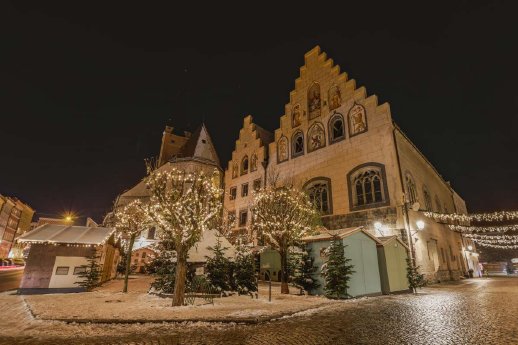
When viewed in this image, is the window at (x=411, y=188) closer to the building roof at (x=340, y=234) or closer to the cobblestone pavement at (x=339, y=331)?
the building roof at (x=340, y=234)

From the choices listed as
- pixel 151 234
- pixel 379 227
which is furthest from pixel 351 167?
pixel 151 234

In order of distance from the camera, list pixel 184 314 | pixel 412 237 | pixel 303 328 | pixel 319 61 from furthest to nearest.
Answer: pixel 319 61, pixel 412 237, pixel 184 314, pixel 303 328

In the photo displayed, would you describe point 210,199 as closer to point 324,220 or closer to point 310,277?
point 310,277

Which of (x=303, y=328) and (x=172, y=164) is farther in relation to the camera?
(x=172, y=164)

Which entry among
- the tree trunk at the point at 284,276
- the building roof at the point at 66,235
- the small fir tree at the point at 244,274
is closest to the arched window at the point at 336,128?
the tree trunk at the point at 284,276

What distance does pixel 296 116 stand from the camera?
2788cm

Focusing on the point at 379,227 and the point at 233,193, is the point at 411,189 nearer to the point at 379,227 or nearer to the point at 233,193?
the point at 379,227

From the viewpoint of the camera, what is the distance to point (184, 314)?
27.6 feet

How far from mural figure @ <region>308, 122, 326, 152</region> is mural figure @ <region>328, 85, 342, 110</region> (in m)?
2.12

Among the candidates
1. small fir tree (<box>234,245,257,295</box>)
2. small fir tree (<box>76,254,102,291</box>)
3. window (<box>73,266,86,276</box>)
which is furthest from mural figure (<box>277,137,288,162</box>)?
window (<box>73,266,86,276</box>)

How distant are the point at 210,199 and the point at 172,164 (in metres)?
25.8

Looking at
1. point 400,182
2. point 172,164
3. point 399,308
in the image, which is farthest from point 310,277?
point 172,164

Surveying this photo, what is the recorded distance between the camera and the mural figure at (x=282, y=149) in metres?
27.3

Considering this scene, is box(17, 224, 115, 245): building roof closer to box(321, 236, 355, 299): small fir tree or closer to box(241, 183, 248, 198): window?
box(321, 236, 355, 299): small fir tree
